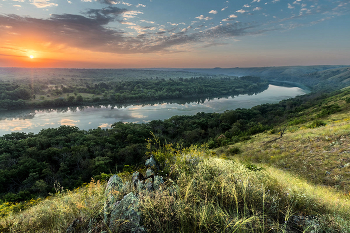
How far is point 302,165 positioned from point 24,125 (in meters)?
61.5

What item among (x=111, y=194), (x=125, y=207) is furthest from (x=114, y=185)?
(x=125, y=207)

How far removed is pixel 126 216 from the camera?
9.46ft

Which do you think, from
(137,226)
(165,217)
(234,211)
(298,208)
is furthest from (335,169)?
(137,226)

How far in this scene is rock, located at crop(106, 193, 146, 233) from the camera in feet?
8.89

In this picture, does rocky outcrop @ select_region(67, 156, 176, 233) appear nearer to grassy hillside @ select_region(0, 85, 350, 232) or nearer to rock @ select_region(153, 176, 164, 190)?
grassy hillside @ select_region(0, 85, 350, 232)

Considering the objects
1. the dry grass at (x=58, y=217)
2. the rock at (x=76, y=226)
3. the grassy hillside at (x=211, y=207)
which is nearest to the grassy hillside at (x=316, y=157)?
the grassy hillside at (x=211, y=207)

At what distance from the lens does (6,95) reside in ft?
216

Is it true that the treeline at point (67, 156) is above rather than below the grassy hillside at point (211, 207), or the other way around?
below

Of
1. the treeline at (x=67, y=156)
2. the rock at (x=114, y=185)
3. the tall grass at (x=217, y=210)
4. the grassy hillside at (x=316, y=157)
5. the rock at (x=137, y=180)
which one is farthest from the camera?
the treeline at (x=67, y=156)

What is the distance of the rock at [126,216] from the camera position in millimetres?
2709

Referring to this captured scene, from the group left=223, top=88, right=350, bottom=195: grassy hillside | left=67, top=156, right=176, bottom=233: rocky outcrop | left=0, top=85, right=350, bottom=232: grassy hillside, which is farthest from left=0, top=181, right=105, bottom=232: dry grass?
left=223, top=88, right=350, bottom=195: grassy hillside

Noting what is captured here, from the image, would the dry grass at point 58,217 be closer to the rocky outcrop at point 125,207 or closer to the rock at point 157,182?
the rocky outcrop at point 125,207

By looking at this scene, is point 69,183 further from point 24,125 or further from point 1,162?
point 24,125

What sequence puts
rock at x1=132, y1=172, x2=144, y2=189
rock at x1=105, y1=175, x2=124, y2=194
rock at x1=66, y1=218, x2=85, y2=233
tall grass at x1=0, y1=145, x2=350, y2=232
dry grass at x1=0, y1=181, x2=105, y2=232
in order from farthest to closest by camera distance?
rock at x1=132, y1=172, x2=144, y2=189, rock at x1=105, y1=175, x2=124, y2=194, dry grass at x1=0, y1=181, x2=105, y2=232, rock at x1=66, y1=218, x2=85, y2=233, tall grass at x1=0, y1=145, x2=350, y2=232
